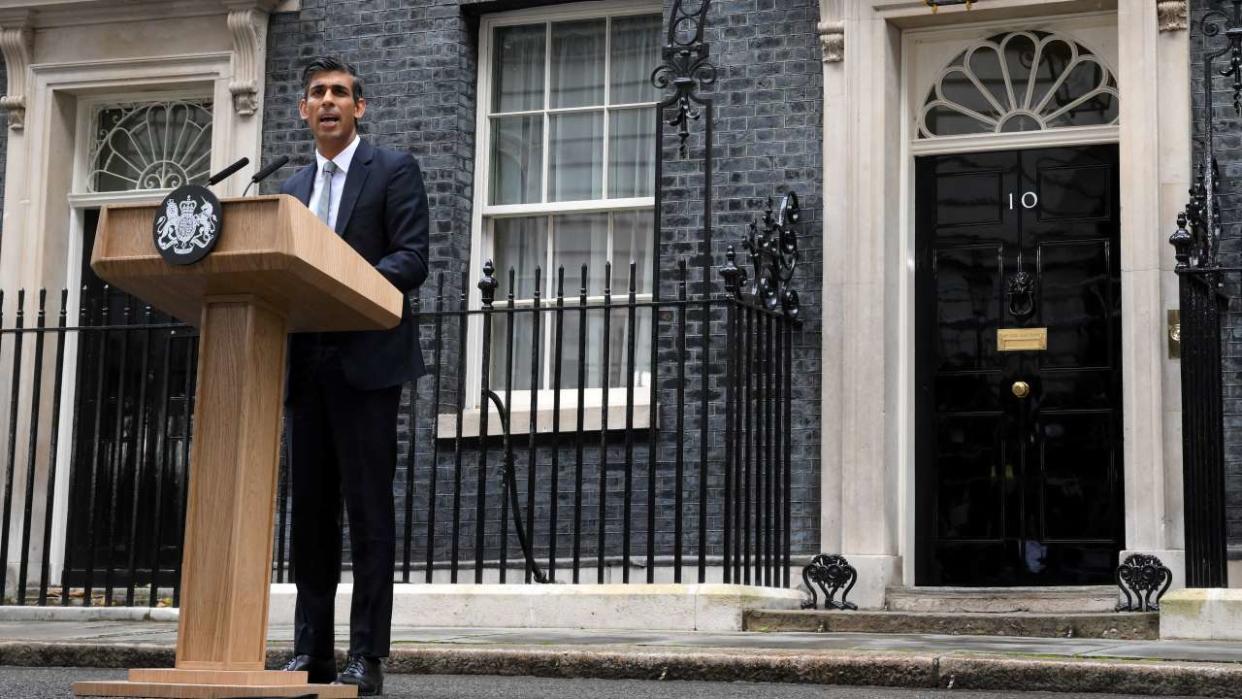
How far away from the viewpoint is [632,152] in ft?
33.9

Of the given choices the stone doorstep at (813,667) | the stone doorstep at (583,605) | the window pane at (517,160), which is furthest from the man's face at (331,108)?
the window pane at (517,160)

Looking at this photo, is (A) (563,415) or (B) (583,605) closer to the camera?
(B) (583,605)

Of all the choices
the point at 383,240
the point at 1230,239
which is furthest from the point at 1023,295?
the point at 383,240

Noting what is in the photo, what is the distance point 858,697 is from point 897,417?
167 inches

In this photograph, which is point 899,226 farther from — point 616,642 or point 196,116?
point 196,116

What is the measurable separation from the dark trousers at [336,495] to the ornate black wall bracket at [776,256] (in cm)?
402

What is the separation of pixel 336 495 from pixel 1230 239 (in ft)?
17.7

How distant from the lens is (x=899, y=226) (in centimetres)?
958

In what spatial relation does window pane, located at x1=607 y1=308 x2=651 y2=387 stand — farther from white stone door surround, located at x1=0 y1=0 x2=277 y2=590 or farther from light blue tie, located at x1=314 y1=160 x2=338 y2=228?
light blue tie, located at x1=314 y1=160 x2=338 y2=228

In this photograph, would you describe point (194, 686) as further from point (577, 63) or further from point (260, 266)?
point (577, 63)

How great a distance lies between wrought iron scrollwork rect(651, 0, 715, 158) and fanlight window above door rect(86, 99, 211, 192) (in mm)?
2985

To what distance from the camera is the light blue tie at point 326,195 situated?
16.4 feet

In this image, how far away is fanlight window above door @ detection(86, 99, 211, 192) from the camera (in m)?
11.2

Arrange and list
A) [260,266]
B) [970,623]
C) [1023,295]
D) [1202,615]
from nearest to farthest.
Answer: [260,266]
[1202,615]
[970,623]
[1023,295]
